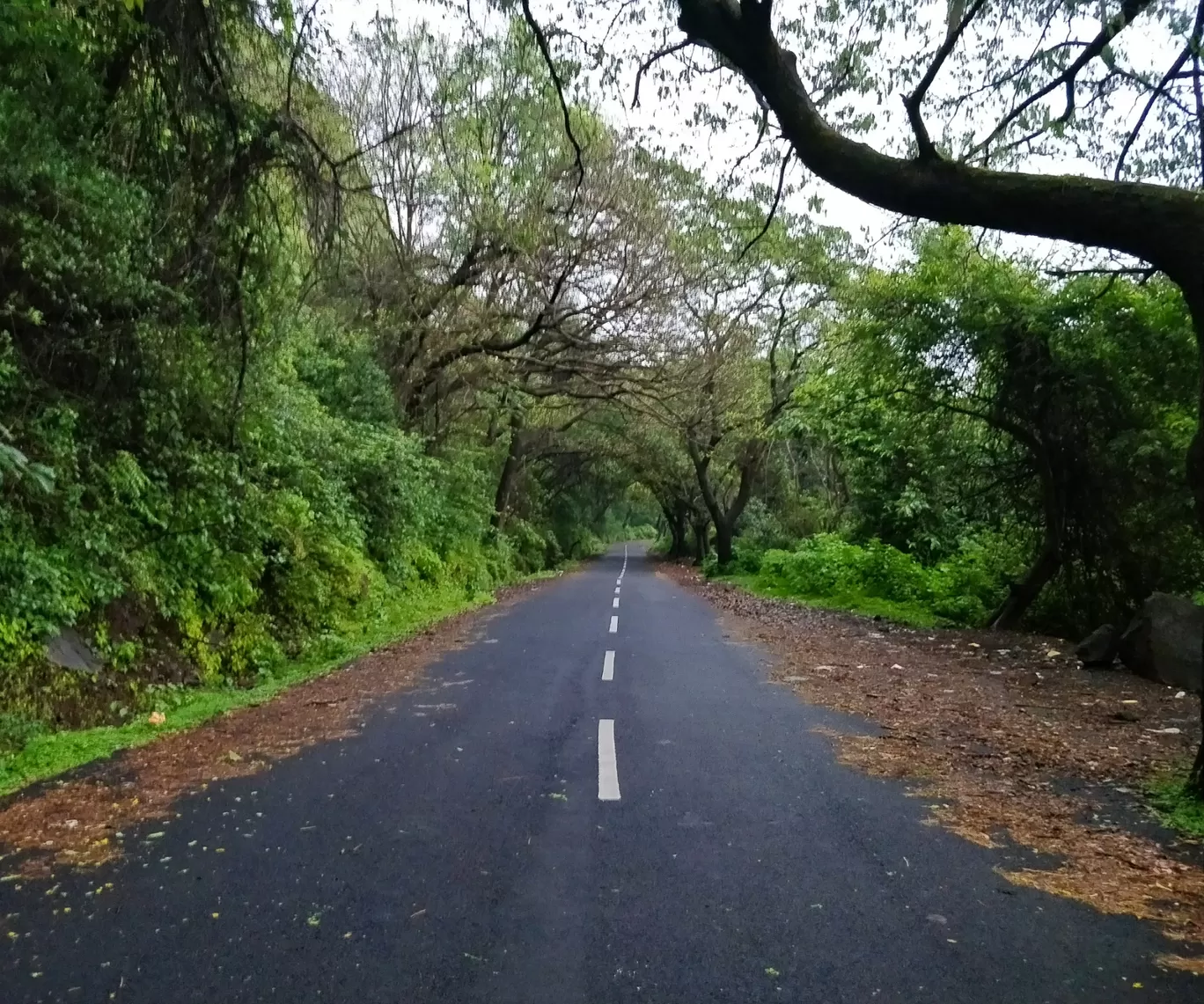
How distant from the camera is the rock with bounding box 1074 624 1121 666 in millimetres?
12367

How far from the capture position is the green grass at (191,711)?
7.54 m

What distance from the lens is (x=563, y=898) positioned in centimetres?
495

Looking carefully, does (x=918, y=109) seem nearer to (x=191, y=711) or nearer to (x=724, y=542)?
(x=191, y=711)

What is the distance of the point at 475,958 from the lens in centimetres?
427

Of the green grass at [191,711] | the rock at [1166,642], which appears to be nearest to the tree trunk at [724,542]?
the green grass at [191,711]

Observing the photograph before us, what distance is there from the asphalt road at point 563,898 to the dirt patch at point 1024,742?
342 mm

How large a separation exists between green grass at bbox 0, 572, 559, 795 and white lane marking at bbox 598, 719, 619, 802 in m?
3.89

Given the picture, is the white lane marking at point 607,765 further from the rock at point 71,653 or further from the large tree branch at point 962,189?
the rock at point 71,653

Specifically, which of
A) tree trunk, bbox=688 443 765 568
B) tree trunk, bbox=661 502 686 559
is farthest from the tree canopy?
tree trunk, bbox=661 502 686 559

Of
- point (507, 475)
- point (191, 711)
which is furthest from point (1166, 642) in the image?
point (507, 475)

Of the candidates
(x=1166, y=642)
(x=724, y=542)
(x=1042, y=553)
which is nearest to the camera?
(x=1166, y=642)

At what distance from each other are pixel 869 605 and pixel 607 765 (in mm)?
15078

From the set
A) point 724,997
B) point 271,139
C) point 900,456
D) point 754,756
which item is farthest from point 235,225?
point 900,456

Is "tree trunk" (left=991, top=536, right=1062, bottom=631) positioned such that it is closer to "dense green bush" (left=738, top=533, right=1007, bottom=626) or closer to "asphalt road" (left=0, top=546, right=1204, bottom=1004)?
"dense green bush" (left=738, top=533, right=1007, bottom=626)
